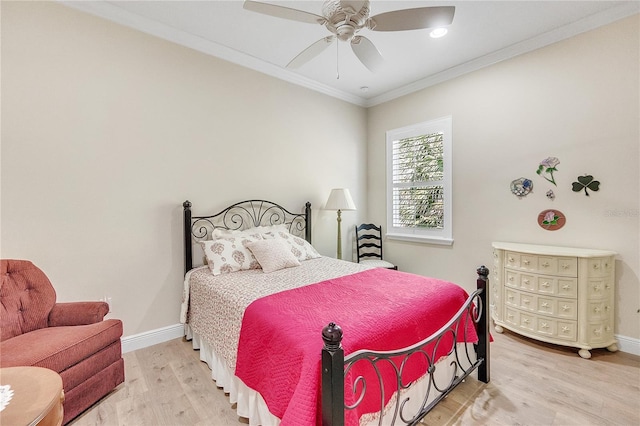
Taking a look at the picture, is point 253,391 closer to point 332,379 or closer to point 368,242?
point 332,379

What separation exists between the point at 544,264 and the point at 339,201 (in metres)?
2.25

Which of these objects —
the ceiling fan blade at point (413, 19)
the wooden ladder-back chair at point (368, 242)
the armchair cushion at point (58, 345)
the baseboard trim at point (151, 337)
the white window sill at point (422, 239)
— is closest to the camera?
the armchair cushion at point (58, 345)

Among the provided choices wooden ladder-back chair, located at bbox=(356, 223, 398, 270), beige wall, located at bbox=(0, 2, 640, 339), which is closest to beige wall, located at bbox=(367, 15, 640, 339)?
beige wall, located at bbox=(0, 2, 640, 339)

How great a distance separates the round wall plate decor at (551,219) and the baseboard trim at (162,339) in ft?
3.46

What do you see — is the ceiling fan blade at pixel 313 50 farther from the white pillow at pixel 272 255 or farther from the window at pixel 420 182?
the window at pixel 420 182

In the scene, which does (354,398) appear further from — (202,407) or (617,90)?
(617,90)

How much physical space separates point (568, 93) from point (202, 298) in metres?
3.90

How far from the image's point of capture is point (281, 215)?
3715 mm

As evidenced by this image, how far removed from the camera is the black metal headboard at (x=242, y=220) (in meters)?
2.89

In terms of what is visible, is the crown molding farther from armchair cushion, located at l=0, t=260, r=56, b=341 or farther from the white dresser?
armchair cushion, located at l=0, t=260, r=56, b=341

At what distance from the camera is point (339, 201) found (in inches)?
153

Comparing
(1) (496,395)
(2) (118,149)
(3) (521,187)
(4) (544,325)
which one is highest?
(2) (118,149)

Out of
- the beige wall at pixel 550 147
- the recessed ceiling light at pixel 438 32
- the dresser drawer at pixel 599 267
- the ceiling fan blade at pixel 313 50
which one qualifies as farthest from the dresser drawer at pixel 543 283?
the ceiling fan blade at pixel 313 50

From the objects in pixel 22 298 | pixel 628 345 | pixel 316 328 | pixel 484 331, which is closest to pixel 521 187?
pixel 628 345
